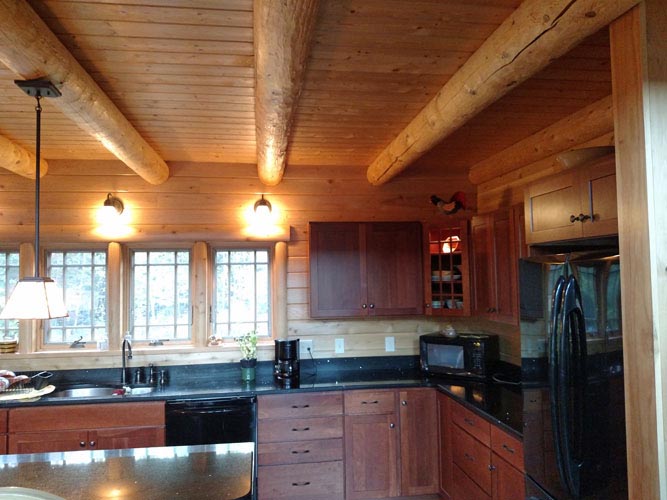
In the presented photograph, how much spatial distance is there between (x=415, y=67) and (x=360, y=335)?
7.78ft

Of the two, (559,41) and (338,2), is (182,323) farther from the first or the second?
(559,41)

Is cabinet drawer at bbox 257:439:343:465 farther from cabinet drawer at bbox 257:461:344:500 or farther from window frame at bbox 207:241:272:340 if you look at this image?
window frame at bbox 207:241:272:340

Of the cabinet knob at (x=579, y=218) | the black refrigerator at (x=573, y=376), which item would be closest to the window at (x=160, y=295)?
the black refrigerator at (x=573, y=376)

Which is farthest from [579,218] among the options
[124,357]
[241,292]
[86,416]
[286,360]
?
[124,357]

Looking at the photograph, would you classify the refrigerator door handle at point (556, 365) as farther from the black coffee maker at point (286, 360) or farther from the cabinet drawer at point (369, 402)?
the black coffee maker at point (286, 360)

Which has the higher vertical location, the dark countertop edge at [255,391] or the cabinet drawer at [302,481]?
the dark countertop edge at [255,391]

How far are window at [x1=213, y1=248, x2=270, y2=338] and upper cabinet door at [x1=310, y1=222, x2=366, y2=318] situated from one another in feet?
1.60

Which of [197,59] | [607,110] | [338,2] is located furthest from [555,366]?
[197,59]

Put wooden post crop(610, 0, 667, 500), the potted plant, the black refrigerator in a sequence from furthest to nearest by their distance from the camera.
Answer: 1. the potted plant
2. the black refrigerator
3. wooden post crop(610, 0, 667, 500)

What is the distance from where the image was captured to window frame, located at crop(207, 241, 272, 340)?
12.8ft

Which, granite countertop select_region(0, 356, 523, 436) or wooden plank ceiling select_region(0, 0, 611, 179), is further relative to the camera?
granite countertop select_region(0, 356, 523, 436)

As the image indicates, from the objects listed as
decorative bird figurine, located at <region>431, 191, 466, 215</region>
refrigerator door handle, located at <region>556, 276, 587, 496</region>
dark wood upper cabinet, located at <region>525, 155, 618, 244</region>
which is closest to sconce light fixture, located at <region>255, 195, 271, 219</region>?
decorative bird figurine, located at <region>431, 191, 466, 215</region>

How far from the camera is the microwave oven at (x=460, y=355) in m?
3.47

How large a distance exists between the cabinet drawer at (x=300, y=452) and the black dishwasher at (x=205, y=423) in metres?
0.18
